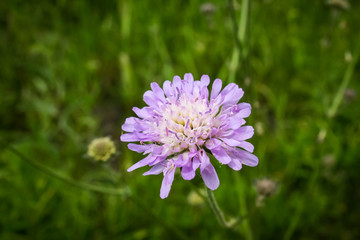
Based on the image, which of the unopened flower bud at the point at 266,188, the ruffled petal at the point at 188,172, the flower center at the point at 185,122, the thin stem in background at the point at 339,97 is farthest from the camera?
the thin stem in background at the point at 339,97

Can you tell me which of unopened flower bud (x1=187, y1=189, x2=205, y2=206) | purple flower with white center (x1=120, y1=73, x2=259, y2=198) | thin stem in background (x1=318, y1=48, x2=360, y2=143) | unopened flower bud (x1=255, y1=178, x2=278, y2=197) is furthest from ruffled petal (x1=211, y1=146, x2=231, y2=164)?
thin stem in background (x1=318, y1=48, x2=360, y2=143)

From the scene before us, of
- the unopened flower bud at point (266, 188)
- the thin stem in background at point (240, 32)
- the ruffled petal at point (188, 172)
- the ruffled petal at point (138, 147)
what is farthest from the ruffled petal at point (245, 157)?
the thin stem in background at point (240, 32)

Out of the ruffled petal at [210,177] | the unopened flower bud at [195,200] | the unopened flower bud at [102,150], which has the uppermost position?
the unopened flower bud at [102,150]

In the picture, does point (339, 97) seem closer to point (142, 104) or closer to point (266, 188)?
point (266, 188)

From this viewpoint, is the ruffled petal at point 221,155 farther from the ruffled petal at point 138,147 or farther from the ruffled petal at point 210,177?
the ruffled petal at point 138,147

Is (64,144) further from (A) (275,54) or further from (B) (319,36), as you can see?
(B) (319,36)

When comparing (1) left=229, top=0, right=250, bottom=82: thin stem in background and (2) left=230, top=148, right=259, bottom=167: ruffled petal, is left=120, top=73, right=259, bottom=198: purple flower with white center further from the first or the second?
(1) left=229, top=0, right=250, bottom=82: thin stem in background

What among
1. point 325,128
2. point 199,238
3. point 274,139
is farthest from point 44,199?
point 325,128
